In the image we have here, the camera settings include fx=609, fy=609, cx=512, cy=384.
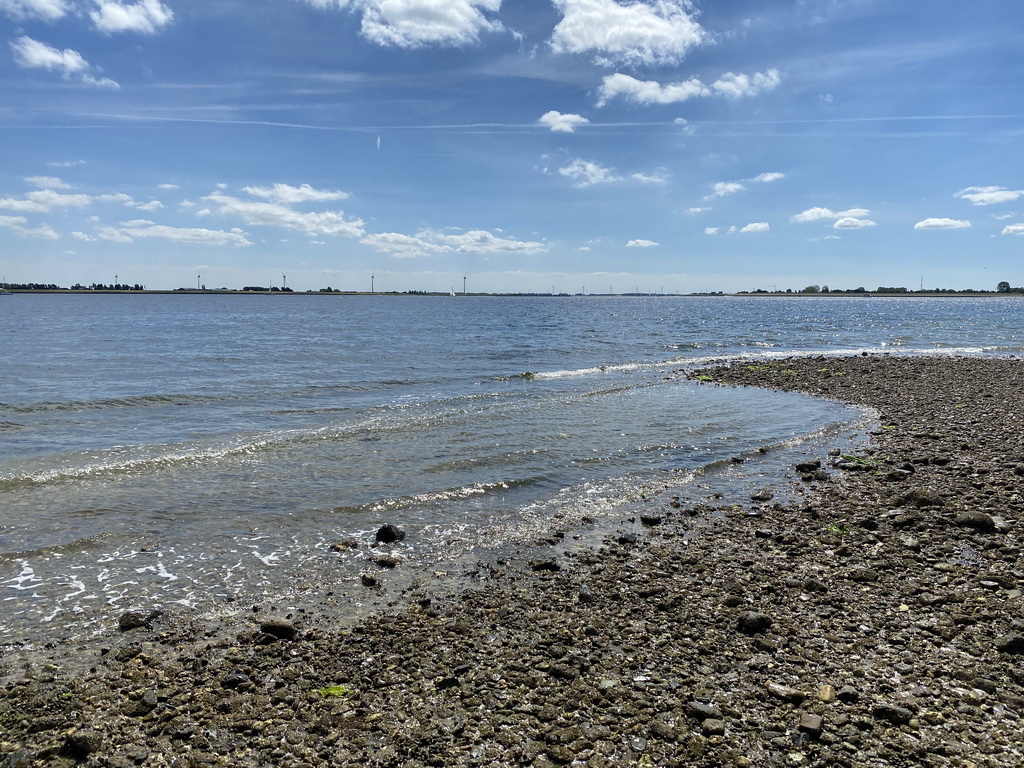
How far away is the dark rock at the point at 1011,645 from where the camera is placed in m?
6.76

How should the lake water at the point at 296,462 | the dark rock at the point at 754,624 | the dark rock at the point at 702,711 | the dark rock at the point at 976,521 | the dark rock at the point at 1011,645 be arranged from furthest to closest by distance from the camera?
the dark rock at the point at 976,521
the lake water at the point at 296,462
the dark rock at the point at 754,624
the dark rock at the point at 1011,645
the dark rock at the point at 702,711

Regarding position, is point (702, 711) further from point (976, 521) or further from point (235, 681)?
point (976, 521)

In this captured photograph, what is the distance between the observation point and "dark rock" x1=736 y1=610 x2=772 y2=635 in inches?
292

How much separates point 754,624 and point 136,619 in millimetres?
7853

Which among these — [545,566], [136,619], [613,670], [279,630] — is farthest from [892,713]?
[136,619]

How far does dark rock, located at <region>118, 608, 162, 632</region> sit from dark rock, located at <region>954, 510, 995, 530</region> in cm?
1295

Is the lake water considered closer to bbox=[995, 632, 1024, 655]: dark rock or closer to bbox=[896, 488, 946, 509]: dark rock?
bbox=[896, 488, 946, 509]: dark rock

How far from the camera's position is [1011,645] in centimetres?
679

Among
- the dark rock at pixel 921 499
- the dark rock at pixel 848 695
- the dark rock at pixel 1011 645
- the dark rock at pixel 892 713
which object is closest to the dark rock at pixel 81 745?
the dark rock at pixel 848 695

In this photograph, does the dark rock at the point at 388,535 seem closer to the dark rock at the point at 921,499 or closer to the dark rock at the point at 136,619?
the dark rock at the point at 136,619

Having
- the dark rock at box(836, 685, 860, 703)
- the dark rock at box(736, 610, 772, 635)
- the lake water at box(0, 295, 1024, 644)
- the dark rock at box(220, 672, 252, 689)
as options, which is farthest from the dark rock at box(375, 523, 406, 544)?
the dark rock at box(836, 685, 860, 703)

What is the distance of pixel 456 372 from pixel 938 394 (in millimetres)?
24644

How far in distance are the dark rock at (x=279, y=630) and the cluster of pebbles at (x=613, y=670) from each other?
0.08 ft

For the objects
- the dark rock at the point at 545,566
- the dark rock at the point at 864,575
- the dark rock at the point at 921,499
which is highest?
the dark rock at the point at 921,499
